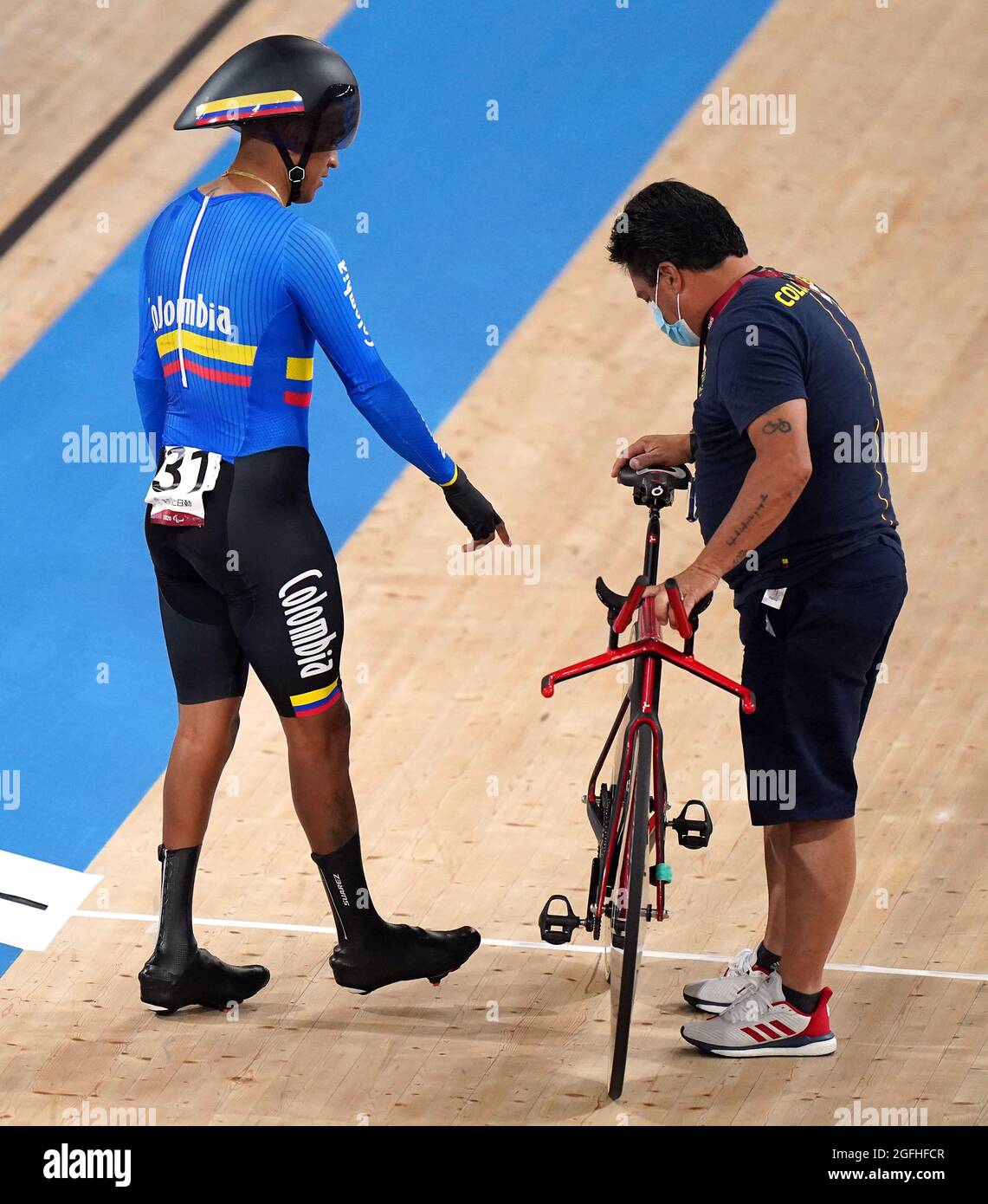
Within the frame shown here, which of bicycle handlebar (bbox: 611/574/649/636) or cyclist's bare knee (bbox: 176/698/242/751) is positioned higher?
bicycle handlebar (bbox: 611/574/649/636)

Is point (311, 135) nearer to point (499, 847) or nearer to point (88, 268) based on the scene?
point (499, 847)

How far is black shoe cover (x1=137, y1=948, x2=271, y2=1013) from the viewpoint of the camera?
3.27 m

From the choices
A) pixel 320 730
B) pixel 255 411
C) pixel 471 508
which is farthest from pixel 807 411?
pixel 320 730

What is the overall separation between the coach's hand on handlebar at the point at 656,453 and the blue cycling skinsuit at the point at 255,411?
0.36m

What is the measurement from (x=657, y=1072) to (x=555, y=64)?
16.2 feet

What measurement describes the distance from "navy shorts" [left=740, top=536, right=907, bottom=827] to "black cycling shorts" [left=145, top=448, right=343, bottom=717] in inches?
33.0

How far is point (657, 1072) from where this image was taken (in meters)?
3.08

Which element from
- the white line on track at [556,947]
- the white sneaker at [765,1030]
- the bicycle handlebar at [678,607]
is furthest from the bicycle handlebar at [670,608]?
the white line on track at [556,947]

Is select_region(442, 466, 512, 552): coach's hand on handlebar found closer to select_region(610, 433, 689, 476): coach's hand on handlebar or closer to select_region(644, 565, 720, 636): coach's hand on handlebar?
select_region(610, 433, 689, 476): coach's hand on handlebar

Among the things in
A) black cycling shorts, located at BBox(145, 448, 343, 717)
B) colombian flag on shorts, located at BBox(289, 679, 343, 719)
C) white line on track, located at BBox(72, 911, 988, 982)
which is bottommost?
white line on track, located at BBox(72, 911, 988, 982)

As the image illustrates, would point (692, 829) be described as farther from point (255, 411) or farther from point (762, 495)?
point (255, 411)

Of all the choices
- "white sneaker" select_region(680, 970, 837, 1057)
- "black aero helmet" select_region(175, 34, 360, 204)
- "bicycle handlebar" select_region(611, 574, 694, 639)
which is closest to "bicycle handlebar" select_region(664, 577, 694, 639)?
"bicycle handlebar" select_region(611, 574, 694, 639)

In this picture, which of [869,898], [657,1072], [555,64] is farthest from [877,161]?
[657,1072]

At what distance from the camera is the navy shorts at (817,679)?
118 inches
